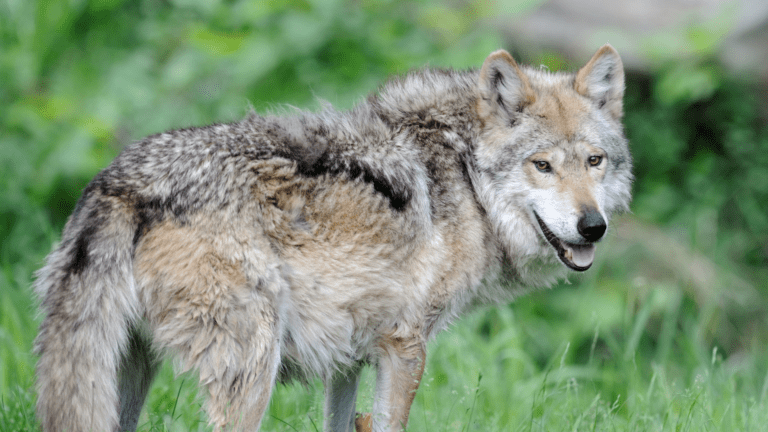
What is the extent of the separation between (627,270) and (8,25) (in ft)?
19.6

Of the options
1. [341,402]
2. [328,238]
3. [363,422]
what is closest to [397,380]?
[363,422]

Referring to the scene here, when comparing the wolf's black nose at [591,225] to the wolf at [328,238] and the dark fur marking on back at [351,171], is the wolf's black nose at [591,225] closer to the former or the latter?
the wolf at [328,238]

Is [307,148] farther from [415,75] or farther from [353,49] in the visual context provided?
[353,49]

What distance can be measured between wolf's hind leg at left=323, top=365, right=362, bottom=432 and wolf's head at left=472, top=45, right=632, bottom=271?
1.08 m

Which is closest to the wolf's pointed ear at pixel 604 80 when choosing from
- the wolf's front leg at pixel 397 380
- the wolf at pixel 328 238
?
the wolf at pixel 328 238

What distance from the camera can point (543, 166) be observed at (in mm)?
3225

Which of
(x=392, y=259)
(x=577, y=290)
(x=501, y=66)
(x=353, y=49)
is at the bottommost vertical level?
(x=577, y=290)

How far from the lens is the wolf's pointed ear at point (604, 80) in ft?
11.4

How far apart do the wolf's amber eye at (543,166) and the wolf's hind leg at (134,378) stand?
198 centimetres

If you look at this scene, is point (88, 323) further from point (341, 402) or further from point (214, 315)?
point (341, 402)

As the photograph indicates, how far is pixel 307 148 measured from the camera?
299cm

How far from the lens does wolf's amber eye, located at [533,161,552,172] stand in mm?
3217

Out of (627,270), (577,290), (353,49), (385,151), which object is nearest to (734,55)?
(627,270)

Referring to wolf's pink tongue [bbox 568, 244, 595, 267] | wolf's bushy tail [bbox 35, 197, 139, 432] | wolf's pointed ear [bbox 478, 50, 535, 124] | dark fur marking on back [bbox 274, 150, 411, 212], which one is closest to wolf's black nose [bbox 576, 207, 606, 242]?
wolf's pink tongue [bbox 568, 244, 595, 267]
